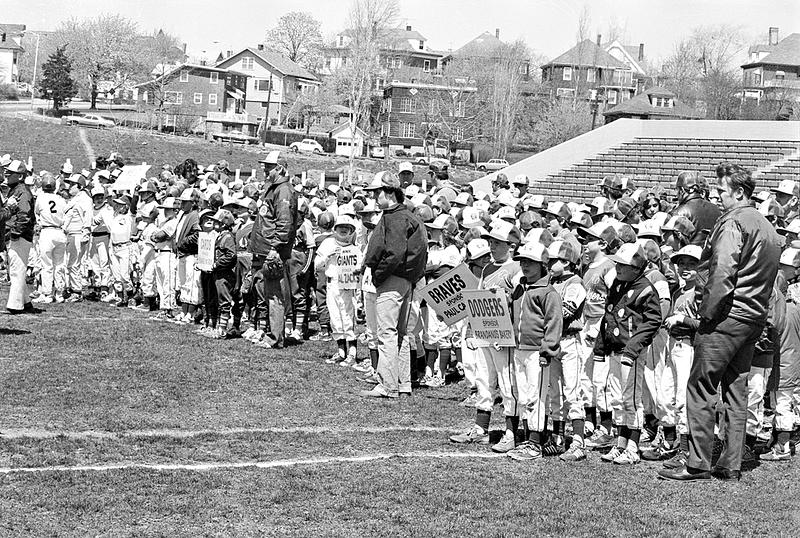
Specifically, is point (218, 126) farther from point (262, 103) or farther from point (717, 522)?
point (717, 522)

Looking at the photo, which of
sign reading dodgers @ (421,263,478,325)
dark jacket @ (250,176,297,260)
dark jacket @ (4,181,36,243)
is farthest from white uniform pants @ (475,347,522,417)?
dark jacket @ (4,181,36,243)

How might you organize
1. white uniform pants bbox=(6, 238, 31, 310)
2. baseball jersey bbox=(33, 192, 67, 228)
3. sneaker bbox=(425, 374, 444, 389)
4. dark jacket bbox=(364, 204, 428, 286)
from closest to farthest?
dark jacket bbox=(364, 204, 428, 286) → sneaker bbox=(425, 374, 444, 389) → white uniform pants bbox=(6, 238, 31, 310) → baseball jersey bbox=(33, 192, 67, 228)

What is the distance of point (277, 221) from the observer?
15.2 meters

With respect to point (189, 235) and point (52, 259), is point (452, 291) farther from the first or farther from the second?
point (52, 259)

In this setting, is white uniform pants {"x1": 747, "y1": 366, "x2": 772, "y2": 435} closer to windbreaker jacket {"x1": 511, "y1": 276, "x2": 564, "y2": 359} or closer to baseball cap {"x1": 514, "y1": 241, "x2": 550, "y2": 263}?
windbreaker jacket {"x1": 511, "y1": 276, "x2": 564, "y2": 359}

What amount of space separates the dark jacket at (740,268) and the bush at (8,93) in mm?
91380

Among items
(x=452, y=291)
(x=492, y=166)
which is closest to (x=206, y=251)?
(x=452, y=291)

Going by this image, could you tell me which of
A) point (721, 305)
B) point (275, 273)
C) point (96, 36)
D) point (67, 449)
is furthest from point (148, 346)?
point (96, 36)

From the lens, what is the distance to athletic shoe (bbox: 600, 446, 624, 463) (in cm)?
1002

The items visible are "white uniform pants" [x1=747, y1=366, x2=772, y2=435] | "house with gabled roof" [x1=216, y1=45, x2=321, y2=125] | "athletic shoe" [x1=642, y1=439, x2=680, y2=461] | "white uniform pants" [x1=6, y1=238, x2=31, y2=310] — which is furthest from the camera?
"house with gabled roof" [x1=216, y1=45, x2=321, y2=125]

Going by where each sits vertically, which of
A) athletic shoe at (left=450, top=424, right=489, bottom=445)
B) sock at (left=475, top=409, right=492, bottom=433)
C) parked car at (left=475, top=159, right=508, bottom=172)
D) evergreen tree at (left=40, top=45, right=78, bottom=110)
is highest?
evergreen tree at (left=40, top=45, right=78, bottom=110)

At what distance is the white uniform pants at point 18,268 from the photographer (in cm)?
1706

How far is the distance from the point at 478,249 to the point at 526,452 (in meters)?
2.78

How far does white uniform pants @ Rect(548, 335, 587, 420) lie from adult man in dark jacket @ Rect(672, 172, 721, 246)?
188 centimetres
